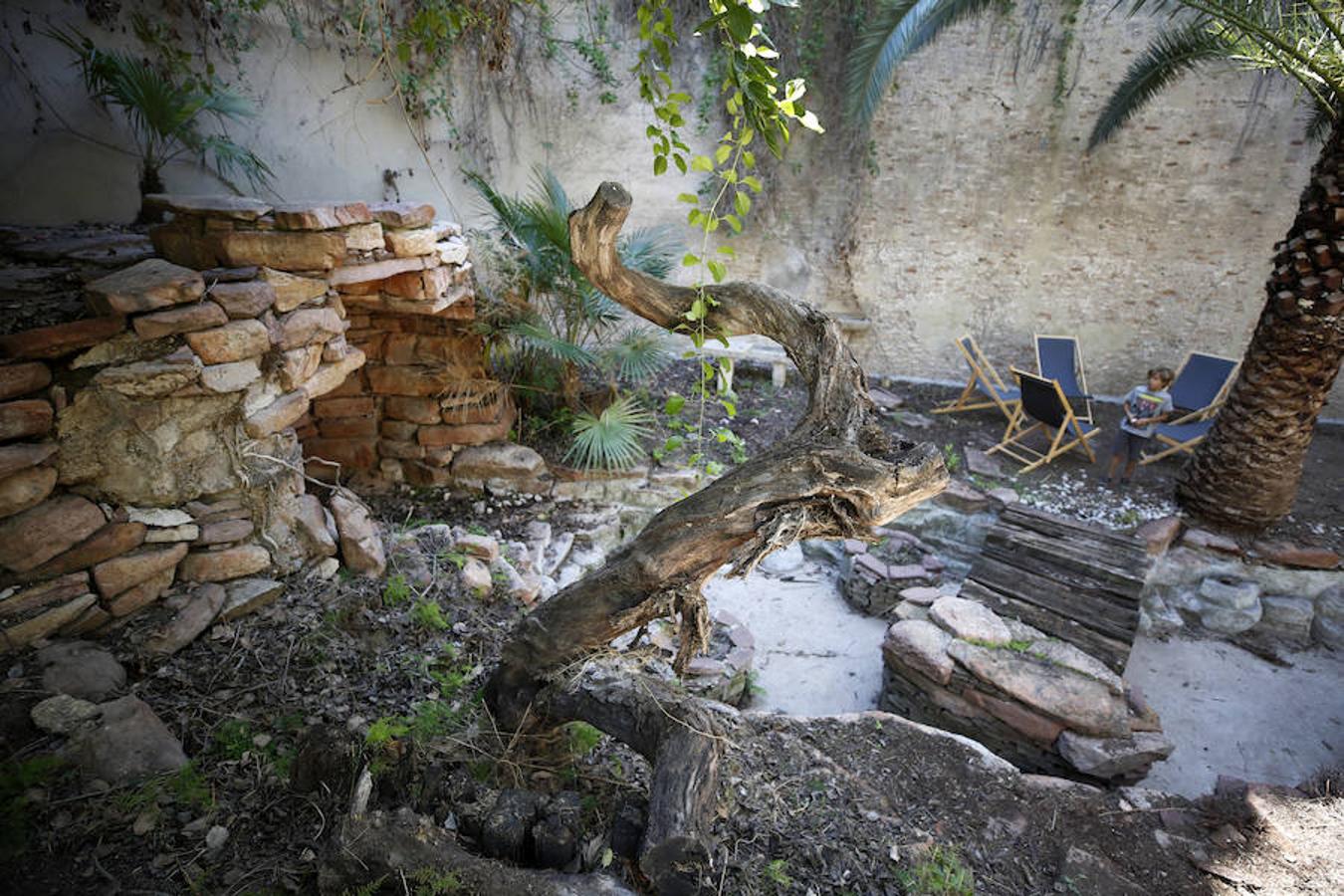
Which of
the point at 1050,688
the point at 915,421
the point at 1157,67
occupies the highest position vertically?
the point at 1157,67

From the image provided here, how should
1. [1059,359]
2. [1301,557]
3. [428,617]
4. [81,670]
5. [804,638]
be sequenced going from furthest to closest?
[1059,359] → [1301,557] → [804,638] → [428,617] → [81,670]

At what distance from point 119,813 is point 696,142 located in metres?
7.06

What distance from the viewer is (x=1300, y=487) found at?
548 centimetres

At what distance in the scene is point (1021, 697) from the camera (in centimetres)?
352

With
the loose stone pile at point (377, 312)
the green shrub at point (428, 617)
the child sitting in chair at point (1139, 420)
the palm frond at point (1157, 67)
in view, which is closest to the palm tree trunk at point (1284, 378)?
the child sitting in chair at point (1139, 420)

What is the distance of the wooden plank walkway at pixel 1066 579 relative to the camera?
404 centimetres

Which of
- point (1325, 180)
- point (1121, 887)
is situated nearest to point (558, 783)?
point (1121, 887)

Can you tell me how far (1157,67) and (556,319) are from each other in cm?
530

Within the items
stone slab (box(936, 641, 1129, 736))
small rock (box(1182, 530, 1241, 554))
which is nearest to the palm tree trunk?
small rock (box(1182, 530, 1241, 554))

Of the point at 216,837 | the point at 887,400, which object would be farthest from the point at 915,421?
the point at 216,837

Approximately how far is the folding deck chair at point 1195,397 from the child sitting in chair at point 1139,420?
0.47 feet

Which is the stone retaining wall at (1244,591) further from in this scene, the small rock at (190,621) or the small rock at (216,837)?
the small rock at (190,621)

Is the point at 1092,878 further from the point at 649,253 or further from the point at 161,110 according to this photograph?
the point at 161,110

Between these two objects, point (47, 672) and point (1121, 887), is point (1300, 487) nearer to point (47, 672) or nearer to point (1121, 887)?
point (1121, 887)
